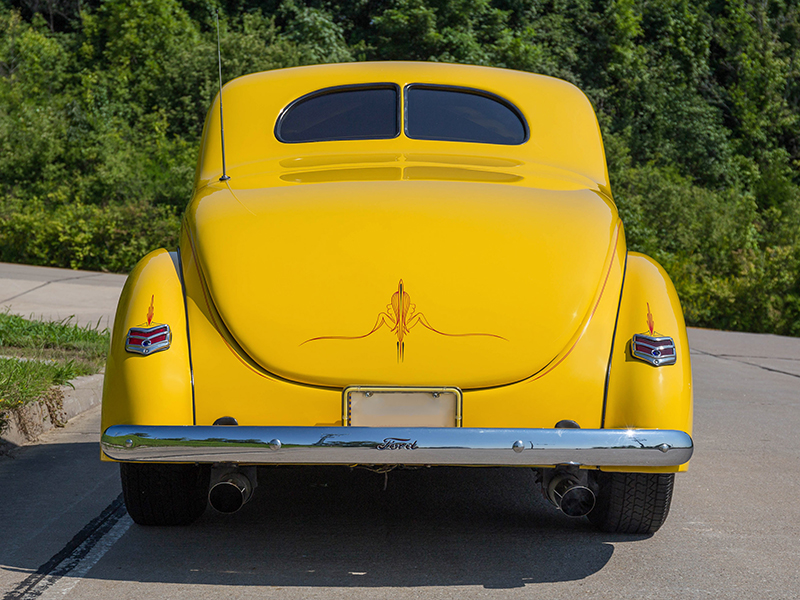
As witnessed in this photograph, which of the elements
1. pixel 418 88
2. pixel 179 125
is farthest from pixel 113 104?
pixel 418 88

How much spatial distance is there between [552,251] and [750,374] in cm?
624

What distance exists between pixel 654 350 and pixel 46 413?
386 centimetres

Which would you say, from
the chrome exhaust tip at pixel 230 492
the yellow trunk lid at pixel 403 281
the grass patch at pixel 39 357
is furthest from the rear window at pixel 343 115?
the grass patch at pixel 39 357

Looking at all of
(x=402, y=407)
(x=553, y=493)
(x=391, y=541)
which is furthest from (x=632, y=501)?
(x=402, y=407)

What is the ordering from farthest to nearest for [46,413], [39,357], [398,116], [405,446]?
[39,357] → [46,413] → [398,116] → [405,446]

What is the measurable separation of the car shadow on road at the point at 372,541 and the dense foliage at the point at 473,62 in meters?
10.2

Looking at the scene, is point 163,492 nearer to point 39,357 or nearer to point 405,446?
point 405,446

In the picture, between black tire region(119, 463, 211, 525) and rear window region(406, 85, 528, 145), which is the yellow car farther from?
rear window region(406, 85, 528, 145)

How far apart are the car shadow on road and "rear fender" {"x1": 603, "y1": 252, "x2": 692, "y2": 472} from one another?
0.64 meters

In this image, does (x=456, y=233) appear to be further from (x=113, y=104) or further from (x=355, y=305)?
(x=113, y=104)

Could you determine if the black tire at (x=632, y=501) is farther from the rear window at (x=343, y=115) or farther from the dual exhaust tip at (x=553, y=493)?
the rear window at (x=343, y=115)

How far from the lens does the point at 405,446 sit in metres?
2.79

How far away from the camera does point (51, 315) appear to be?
31.2 feet

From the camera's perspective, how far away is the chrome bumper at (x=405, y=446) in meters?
2.79
